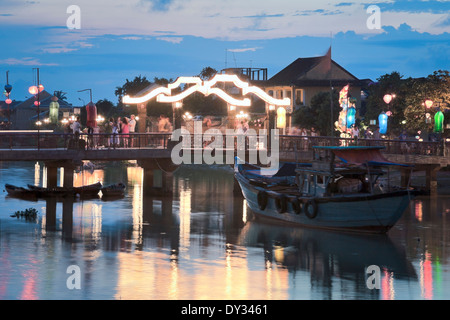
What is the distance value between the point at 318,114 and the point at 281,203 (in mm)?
43167

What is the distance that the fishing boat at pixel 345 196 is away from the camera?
34781 mm

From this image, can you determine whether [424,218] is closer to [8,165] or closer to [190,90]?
[190,90]

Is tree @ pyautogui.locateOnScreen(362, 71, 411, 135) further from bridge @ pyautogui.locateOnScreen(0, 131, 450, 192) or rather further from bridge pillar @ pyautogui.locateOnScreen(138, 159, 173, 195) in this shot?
bridge pillar @ pyautogui.locateOnScreen(138, 159, 173, 195)

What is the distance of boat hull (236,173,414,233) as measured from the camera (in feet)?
113

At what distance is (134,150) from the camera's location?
4638cm

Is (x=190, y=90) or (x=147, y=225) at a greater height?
(x=190, y=90)

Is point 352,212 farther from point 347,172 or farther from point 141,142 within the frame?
point 141,142

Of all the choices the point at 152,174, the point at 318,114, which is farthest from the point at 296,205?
the point at 318,114

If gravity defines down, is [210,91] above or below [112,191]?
above

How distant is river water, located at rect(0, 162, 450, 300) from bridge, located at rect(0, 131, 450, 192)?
271 centimetres
